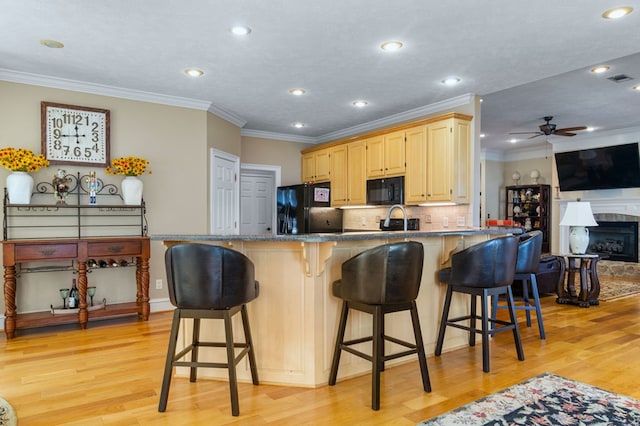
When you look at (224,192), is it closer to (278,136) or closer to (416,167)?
(278,136)

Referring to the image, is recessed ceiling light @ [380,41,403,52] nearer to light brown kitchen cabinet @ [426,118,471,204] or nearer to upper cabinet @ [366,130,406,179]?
light brown kitchen cabinet @ [426,118,471,204]

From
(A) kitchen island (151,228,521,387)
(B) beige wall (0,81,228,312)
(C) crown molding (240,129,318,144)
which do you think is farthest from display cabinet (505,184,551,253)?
(A) kitchen island (151,228,521,387)

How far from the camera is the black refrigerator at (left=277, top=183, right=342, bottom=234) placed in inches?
256

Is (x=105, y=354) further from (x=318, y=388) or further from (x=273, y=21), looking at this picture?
(x=273, y=21)

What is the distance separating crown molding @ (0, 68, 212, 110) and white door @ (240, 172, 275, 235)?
2099 mm

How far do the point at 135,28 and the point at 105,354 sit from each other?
8.52 feet

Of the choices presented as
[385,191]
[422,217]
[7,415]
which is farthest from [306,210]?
[7,415]

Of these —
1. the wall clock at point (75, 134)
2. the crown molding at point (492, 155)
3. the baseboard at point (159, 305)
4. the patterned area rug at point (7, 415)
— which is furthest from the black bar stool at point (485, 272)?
the crown molding at point (492, 155)

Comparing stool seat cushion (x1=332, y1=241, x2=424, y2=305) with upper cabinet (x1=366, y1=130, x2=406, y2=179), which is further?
upper cabinet (x1=366, y1=130, x2=406, y2=179)

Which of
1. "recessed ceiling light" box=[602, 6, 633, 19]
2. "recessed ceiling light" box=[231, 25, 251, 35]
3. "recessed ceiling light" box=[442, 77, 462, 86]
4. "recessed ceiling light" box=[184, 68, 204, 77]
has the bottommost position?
"recessed ceiling light" box=[602, 6, 633, 19]

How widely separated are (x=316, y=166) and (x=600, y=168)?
5441 mm

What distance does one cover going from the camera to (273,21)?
299cm

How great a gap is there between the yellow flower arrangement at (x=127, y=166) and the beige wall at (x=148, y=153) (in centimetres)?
16

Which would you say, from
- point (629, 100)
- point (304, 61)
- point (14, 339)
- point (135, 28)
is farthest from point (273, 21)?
point (629, 100)
